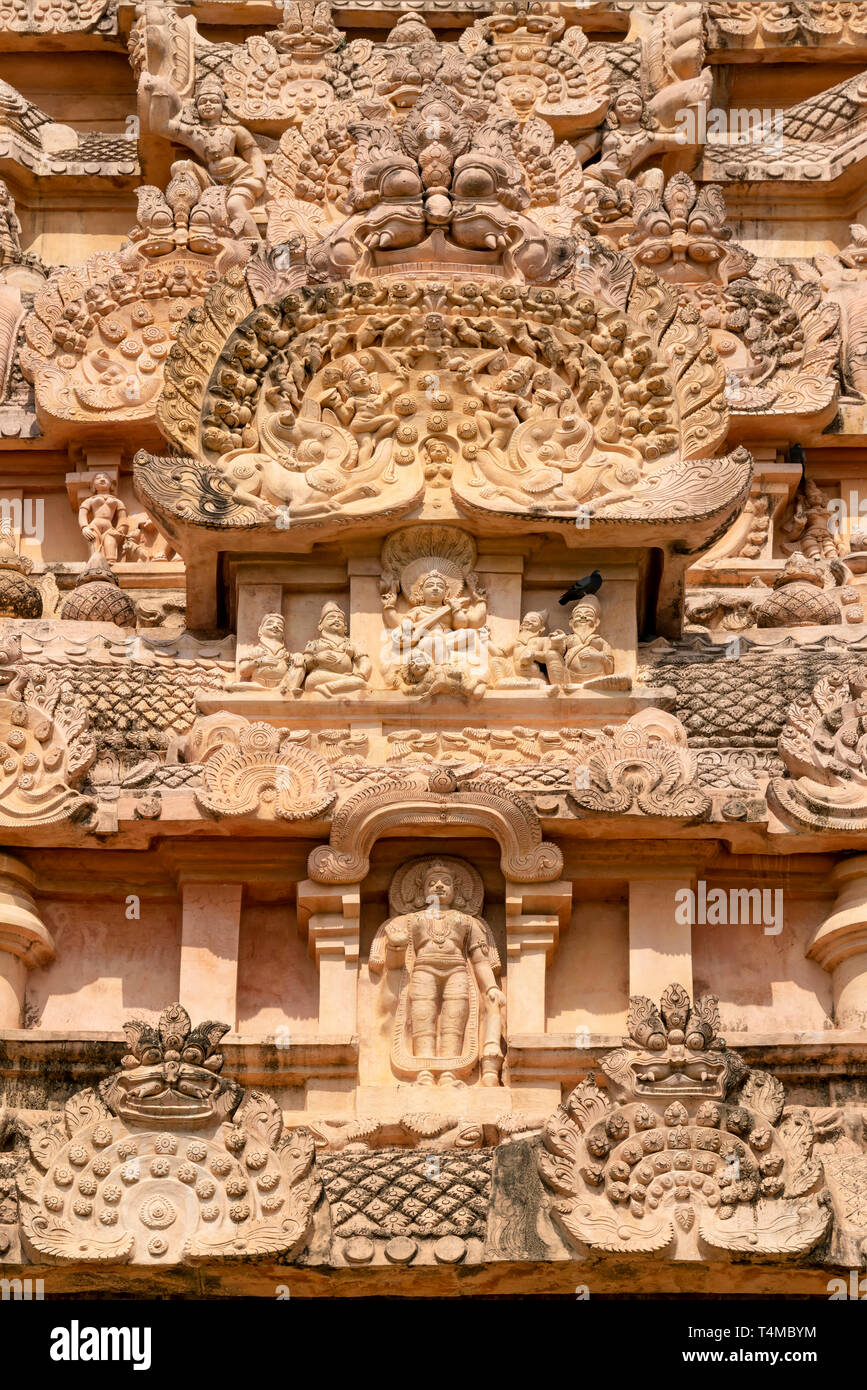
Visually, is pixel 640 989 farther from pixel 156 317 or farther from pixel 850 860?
pixel 156 317

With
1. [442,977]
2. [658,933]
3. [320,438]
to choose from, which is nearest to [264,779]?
[442,977]

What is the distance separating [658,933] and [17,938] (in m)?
4.10

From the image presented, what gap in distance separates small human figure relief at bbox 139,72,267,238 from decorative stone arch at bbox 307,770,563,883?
25.9 ft

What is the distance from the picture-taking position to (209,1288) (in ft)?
60.2

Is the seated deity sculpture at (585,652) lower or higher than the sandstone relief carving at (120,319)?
lower

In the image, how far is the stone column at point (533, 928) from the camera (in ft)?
68.8

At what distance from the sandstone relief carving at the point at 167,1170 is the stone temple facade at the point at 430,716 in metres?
0.03

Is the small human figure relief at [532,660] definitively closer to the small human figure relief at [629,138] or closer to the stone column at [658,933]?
the stone column at [658,933]

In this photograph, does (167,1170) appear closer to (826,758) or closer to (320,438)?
(826,758)

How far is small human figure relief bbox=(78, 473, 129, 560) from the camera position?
25.8 m

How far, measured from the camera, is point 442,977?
20.9 m

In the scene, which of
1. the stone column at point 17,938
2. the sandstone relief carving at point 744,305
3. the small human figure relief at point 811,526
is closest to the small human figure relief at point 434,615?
the stone column at point 17,938

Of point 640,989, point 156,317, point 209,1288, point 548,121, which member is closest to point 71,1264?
point 209,1288

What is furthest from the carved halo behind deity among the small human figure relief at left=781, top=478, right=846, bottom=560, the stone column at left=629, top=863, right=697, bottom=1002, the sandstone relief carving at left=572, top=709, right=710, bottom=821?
the small human figure relief at left=781, top=478, right=846, bottom=560
